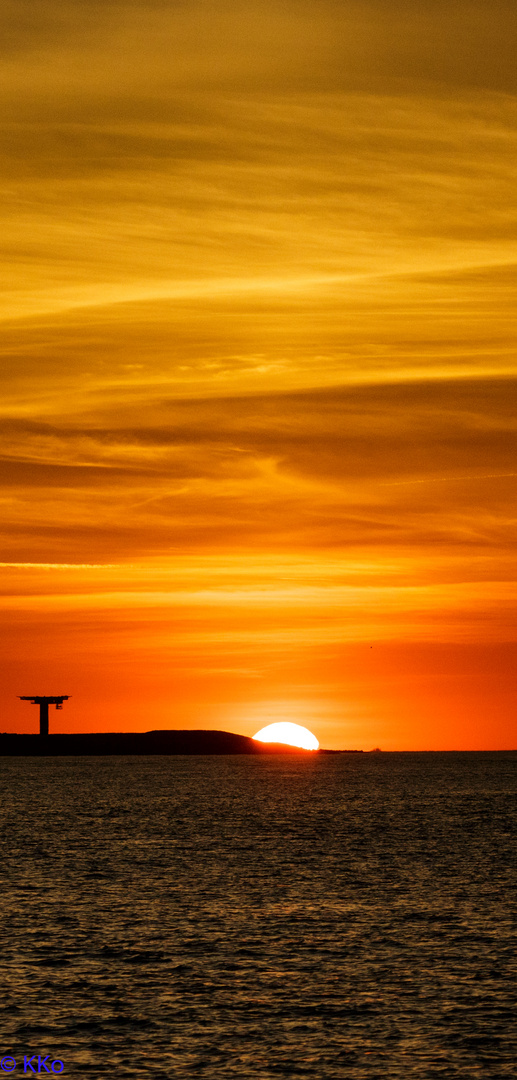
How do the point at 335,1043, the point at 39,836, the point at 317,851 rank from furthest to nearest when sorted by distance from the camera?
the point at 39,836
the point at 317,851
the point at 335,1043

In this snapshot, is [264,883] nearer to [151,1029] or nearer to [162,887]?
[162,887]

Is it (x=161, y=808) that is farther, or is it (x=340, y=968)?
(x=161, y=808)

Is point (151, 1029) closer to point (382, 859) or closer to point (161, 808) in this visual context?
point (382, 859)

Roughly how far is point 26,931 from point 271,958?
1390 cm

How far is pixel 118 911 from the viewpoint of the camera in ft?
238

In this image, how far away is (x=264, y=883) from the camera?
87.2 meters

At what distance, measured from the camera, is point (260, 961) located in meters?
57.8

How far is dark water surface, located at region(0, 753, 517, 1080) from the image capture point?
4219 centimetres

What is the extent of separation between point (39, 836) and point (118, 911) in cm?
6109

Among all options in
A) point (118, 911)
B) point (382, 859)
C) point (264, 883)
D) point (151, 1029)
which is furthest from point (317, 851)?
point (151, 1029)

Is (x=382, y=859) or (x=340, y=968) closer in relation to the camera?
(x=340, y=968)

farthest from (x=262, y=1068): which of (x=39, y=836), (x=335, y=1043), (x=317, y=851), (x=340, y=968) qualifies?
(x=39, y=836)

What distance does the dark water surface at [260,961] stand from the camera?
138ft

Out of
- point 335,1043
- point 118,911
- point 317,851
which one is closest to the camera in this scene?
point 335,1043
